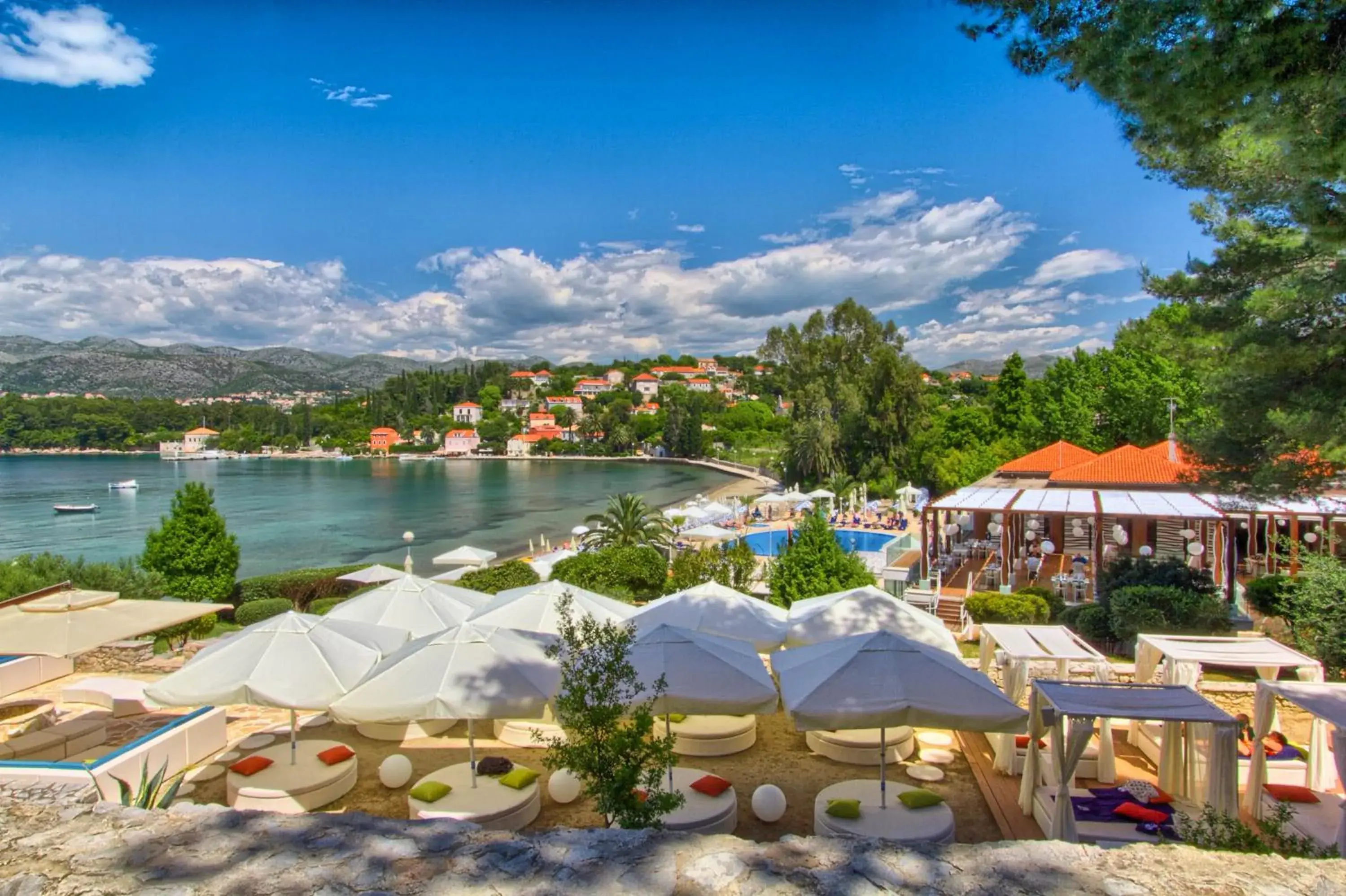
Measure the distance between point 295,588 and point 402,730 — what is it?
38.5ft

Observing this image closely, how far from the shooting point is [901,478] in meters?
41.4

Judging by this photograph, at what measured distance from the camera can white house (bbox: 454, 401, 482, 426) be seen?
13712 centimetres

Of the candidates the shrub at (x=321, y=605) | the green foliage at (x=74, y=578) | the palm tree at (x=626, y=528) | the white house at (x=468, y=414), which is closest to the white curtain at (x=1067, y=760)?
the shrub at (x=321, y=605)

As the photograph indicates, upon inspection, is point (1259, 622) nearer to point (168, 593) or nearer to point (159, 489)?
point (168, 593)

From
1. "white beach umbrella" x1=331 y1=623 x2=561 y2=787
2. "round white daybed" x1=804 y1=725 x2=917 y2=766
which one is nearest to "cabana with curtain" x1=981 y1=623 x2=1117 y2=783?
"round white daybed" x1=804 y1=725 x2=917 y2=766

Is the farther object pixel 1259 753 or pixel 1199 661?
pixel 1199 661

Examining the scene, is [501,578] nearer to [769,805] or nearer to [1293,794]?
[769,805]

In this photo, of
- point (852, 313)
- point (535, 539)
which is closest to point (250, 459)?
point (535, 539)

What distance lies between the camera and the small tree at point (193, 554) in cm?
1775

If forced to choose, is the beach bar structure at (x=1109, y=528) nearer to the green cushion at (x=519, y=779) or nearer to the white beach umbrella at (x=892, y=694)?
the white beach umbrella at (x=892, y=694)

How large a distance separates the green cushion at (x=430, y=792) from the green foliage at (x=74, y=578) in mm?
12454

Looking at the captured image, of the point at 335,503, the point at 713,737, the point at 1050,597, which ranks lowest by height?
the point at 335,503

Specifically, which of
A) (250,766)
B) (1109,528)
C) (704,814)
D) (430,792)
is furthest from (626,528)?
(704,814)

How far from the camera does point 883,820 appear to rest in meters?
5.51
